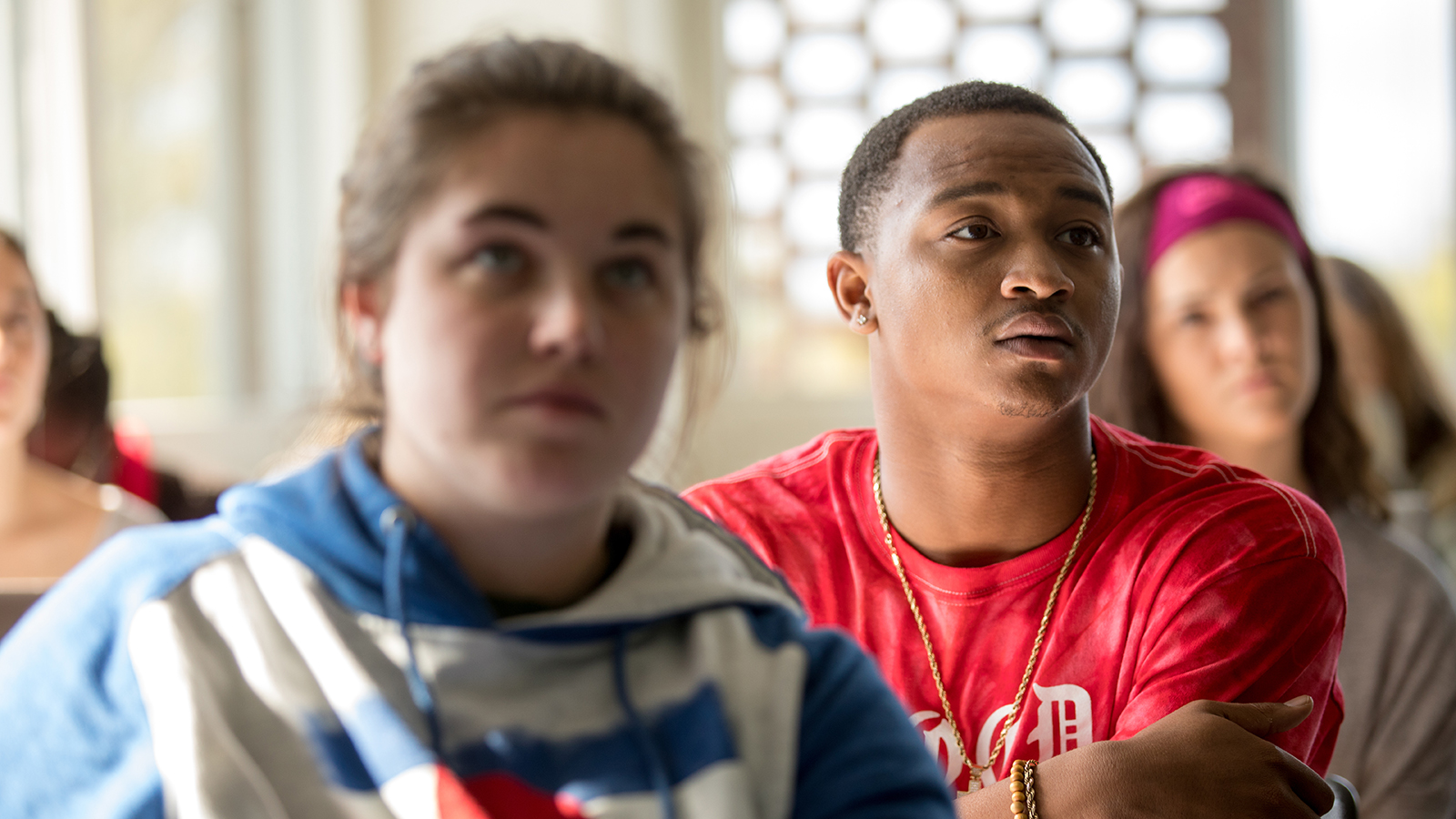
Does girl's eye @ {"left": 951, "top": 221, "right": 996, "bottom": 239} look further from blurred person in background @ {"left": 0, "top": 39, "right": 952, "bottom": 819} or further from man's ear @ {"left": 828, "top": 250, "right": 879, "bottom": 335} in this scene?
blurred person in background @ {"left": 0, "top": 39, "right": 952, "bottom": 819}

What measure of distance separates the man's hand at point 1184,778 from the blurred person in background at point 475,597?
0.22m

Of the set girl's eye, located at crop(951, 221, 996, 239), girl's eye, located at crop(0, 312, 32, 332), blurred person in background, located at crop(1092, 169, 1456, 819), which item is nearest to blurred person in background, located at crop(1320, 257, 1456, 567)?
blurred person in background, located at crop(1092, 169, 1456, 819)

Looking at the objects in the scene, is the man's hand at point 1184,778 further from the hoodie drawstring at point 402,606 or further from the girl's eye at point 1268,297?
the girl's eye at point 1268,297

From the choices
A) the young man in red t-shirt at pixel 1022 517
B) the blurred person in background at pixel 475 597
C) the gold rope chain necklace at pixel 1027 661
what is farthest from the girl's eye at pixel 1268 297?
the blurred person in background at pixel 475 597

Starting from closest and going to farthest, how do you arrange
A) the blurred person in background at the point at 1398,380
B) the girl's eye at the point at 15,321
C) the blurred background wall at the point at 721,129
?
1. the girl's eye at the point at 15,321
2. the blurred person in background at the point at 1398,380
3. the blurred background wall at the point at 721,129

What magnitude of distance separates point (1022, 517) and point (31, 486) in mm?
2022

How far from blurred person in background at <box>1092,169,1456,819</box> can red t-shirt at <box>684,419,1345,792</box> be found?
561 millimetres

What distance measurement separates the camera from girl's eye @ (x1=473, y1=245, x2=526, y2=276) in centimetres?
91

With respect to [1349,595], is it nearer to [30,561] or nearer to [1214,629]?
[1214,629]

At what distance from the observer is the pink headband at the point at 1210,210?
195 centimetres

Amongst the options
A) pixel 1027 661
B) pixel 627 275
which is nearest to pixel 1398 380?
pixel 1027 661

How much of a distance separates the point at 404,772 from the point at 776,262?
393cm

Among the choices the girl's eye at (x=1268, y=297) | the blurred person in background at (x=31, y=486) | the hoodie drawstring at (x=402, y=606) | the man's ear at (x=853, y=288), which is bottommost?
the blurred person in background at (x=31, y=486)

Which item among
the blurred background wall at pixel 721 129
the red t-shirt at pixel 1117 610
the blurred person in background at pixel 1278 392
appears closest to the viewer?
the red t-shirt at pixel 1117 610
